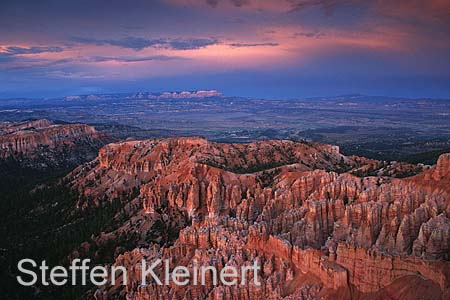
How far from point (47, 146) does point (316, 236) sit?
139016 mm

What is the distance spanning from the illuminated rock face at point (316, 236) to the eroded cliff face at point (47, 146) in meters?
100

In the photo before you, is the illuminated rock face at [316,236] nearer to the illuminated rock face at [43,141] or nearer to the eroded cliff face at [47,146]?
the eroded cliff face at [47,146]

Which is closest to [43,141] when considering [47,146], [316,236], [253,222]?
[47,146]

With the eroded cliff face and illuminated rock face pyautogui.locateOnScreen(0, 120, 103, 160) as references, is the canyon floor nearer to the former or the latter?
the eroded cliff face

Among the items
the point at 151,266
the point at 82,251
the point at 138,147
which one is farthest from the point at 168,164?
the point at 151,266

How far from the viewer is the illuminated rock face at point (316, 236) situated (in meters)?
37.2

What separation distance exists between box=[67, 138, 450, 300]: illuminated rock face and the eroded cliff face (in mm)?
100387

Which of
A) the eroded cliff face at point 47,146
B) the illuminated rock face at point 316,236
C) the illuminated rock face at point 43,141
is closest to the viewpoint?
the illuminated rock face at point 316,236

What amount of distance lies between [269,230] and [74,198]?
6127 cm

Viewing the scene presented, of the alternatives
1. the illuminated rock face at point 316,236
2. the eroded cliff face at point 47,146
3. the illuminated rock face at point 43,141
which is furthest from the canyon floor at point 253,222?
the illuminated rock face at point 43,141

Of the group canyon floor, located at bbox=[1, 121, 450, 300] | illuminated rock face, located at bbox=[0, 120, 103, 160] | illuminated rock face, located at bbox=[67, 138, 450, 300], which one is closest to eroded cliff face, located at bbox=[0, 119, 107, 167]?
illuminated rock face, located at bbox=[0, 120, 103, 160]

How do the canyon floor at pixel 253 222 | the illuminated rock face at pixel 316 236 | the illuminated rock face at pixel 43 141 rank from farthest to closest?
the illuminated rock face at pixel 43 141
the canyon floor at pixel 253 222
the illuminated rock face at pixel 316 236

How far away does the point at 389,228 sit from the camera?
42031mm

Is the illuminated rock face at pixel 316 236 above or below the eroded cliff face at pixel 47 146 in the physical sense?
above
